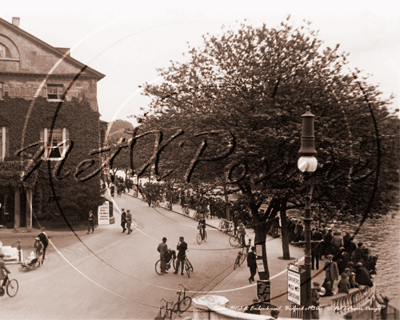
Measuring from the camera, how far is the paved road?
13.5 m

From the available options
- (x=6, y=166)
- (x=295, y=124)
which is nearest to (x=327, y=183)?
(x=295, y=124)

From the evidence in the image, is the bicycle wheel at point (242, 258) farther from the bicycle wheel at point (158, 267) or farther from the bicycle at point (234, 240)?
the bicycle wheel at point (158, 267)

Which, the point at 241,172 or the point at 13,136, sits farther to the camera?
the point at 13,136

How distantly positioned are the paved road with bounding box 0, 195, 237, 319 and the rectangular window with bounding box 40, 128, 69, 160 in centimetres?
479

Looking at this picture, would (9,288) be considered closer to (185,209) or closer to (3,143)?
(185,209)

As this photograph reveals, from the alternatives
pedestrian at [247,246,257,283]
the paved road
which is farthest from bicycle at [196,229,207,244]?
pedestrian at [247,246,257,283]

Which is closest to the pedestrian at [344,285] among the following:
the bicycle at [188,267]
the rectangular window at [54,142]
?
the bicycle at [188,267]

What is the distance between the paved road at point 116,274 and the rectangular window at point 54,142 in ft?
15.7

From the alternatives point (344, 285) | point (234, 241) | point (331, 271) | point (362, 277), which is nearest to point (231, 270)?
point (234, 241)

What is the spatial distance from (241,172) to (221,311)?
20.4 feet

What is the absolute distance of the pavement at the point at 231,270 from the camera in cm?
1517

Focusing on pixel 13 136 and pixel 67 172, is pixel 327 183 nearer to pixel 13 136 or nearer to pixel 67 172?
pixel 67 172

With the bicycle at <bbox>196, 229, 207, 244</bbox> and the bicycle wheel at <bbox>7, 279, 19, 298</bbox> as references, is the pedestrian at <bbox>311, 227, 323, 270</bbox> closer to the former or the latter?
the bicycle at <bbox>196, 229, 207, 244</bbox>

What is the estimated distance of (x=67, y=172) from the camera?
23234 mm
